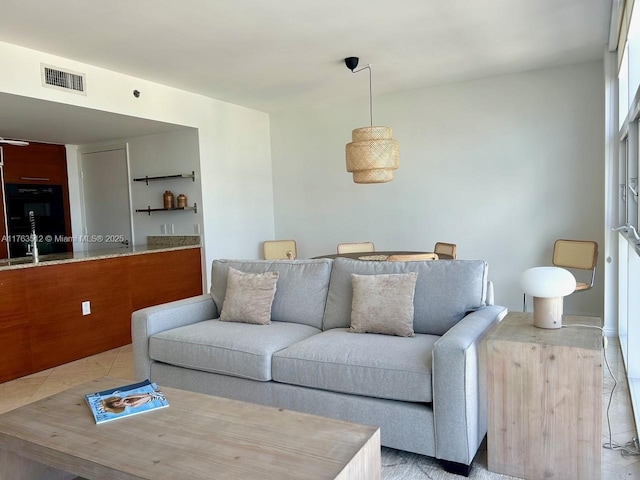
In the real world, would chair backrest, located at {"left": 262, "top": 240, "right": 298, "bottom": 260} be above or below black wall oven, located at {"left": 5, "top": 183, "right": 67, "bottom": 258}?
below

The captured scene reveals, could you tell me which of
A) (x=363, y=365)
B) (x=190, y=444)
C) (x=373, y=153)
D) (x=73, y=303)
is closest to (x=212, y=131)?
(x=373, y=153)

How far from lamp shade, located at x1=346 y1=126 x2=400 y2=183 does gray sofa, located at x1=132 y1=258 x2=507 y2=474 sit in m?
1.17

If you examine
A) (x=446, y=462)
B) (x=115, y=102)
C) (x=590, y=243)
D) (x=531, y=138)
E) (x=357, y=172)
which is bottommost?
(x=446, y=462)

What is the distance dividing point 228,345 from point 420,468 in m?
1.21

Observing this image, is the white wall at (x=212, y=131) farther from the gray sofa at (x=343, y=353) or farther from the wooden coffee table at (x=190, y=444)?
the wooden coffee table at (x=190, y=444)

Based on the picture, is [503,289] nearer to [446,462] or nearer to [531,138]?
[531,138]

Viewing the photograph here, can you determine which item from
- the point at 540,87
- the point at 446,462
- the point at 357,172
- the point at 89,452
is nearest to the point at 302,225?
the point at 357,172

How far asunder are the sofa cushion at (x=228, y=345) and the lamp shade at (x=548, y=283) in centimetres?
133

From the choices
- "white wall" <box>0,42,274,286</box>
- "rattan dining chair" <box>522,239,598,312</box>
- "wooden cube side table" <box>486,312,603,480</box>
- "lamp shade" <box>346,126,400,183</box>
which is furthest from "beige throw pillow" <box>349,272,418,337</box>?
"white wall" <box>0,42,274,286</box>

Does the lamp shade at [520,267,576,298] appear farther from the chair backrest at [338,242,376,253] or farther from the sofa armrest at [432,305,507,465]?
the chair backrest at [338,242,376,253]

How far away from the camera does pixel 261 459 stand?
1.52 m

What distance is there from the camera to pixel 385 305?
2760 millimetres

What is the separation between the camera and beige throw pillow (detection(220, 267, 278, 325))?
10.4 ft

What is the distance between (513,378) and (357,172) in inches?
97.9
